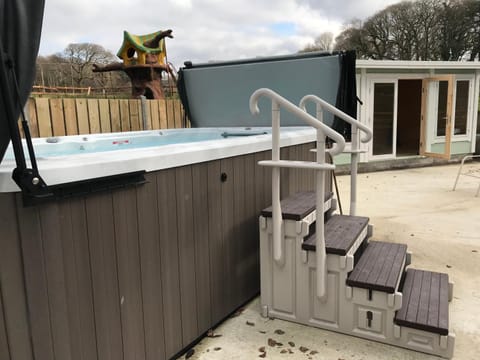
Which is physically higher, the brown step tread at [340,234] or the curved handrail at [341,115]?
the curved handrail at [341,115]

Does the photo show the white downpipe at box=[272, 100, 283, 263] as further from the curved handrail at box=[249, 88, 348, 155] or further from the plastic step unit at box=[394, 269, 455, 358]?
the plastic step unit at box=[394, 269, 455, 358]

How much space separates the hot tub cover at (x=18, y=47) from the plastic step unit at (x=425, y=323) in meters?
1.95

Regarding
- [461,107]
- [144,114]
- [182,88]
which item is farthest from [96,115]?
[461,107]

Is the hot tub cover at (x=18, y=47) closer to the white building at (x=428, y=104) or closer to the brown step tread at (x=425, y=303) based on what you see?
the brown step tread at (x=425, y=303)

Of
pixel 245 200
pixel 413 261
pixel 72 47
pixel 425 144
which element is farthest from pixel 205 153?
pixel 72 47

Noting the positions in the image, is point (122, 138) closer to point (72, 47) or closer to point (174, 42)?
point (174, 42)

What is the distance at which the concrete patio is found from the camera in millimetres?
1995

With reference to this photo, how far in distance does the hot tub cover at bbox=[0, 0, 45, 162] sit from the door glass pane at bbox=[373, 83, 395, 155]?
7296 millimetres

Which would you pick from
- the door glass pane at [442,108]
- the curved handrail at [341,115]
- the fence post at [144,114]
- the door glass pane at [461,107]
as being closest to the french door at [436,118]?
the door glass pane at [442,108]

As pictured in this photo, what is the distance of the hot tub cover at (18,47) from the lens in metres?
1.10

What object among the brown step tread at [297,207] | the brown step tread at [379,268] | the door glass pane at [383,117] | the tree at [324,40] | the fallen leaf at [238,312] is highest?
the tree at [324,40]

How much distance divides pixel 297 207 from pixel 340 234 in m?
0.29

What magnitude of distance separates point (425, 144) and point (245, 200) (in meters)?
6.96

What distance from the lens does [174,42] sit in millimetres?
10250
